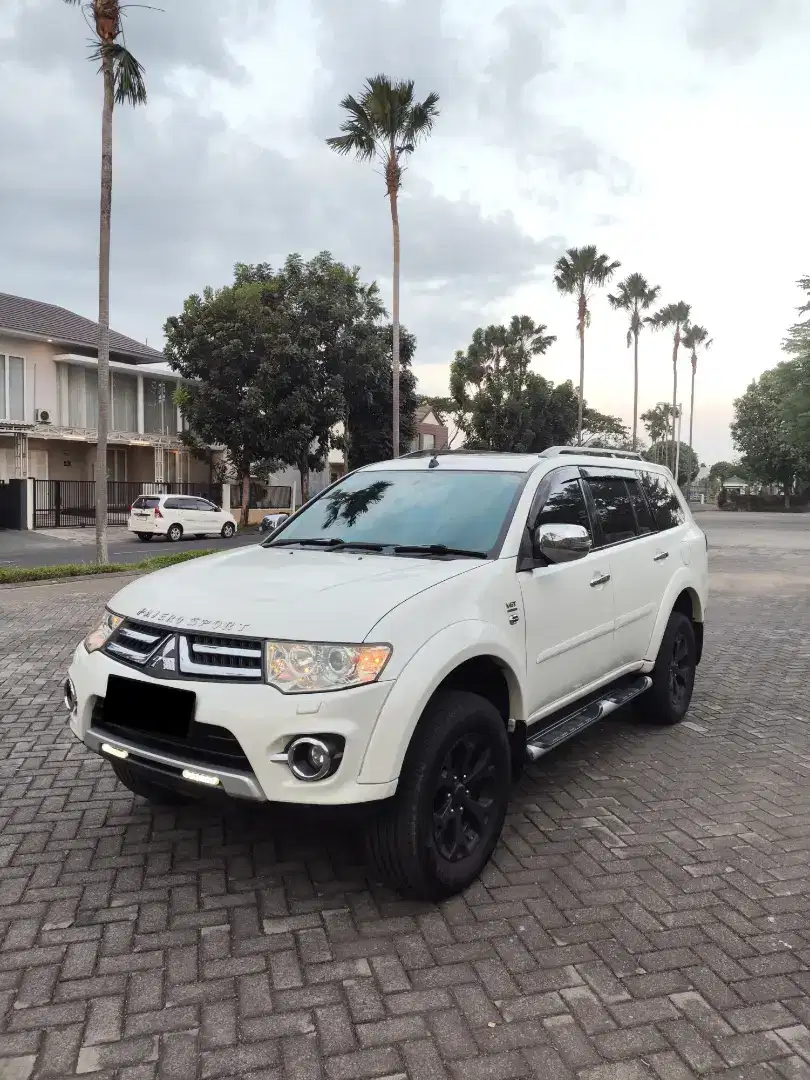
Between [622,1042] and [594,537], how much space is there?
2.64 meters

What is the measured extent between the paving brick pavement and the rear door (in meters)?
0.83

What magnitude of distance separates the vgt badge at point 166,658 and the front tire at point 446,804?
93 cm

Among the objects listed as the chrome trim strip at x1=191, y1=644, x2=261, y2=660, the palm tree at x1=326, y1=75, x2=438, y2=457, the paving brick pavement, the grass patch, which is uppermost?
the palm tree at x1=326, y1=75, x2=438, y2=457

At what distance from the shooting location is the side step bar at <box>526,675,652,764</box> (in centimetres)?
378

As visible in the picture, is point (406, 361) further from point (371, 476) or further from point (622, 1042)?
point (622, 1042)

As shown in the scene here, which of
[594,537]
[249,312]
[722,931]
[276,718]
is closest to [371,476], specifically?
[594,537]

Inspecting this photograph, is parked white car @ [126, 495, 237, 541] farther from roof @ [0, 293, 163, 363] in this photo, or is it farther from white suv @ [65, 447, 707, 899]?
white suv @ [65, 447, 707, 899]

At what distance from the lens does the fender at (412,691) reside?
2865 mm

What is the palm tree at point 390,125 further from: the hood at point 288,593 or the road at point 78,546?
Result: the hood at point 288,593

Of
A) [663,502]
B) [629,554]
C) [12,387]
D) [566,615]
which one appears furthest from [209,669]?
[12,387]

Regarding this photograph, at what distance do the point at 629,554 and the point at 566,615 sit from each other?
0.99 m

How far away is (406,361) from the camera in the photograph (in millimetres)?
35031

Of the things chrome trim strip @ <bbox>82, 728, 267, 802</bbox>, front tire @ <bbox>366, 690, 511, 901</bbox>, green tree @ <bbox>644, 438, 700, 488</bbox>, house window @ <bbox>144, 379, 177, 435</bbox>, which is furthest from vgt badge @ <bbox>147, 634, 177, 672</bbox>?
green tree @ <bbox>644, 438, 700, 488</bbox>

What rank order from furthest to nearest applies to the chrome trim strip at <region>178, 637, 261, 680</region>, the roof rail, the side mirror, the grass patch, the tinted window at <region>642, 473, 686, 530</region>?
1. the grass patch
2. the tinted window at <region>642, 473, 686, 530</region>
3. the roof rail
4. the side mirror
5. the chrome trim strip at <region>178, 637, 261, 680</region>
